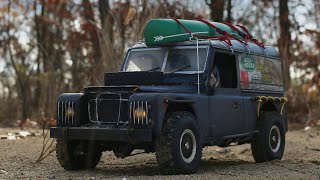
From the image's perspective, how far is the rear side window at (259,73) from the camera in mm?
9906

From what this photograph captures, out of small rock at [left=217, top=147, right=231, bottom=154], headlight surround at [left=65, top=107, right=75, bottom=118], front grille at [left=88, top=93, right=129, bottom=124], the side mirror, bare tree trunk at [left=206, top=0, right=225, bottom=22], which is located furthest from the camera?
bare tree trunk at [left=206, top=0, right=225, bottom=22]

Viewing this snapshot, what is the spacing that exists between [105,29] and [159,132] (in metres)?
8.78

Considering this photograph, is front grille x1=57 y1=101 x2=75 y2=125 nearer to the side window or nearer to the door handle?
the side window

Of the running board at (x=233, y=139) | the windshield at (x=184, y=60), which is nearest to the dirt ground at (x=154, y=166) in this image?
the running board at (x=233, y=139)

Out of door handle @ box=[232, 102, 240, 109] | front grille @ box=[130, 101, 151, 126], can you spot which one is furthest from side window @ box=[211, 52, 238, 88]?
front grille @ box=[130, 101, 151, 126]

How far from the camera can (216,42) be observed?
929 centimetres

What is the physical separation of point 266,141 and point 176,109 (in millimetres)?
2591

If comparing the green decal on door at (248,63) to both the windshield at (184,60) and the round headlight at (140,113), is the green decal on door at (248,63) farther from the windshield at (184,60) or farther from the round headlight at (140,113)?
the round headlight at (140,113)

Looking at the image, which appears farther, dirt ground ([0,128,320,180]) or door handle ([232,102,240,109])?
door handle ([232,102,240,109])

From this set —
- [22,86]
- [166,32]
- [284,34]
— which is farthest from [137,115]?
[22,86]

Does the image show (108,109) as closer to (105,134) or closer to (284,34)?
(105,134)

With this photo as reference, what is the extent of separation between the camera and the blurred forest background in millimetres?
16189

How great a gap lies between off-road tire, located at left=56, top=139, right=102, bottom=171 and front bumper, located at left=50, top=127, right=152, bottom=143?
0.84 ft

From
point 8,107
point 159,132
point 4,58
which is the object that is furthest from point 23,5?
point 159,132
